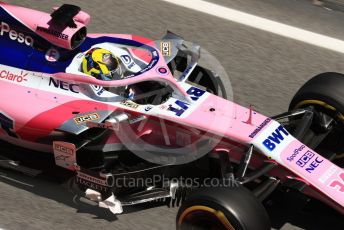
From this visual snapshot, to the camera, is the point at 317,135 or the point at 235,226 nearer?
the point at 235,226

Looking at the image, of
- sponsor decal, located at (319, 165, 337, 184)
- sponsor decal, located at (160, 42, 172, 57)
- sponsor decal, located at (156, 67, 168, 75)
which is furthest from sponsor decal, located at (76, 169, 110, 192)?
sponsor decal, located at (319, 165, 337, 184)

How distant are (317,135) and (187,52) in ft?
5.07

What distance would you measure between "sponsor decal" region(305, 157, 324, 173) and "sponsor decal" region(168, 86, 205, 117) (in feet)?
4.01

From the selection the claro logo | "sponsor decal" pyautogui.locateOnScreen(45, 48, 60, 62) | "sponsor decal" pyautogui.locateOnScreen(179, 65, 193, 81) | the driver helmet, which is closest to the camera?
the driver helmet

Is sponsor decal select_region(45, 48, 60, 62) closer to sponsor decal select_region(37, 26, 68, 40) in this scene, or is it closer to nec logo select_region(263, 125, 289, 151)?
sponsor decal select_region(37, 26, 68, 40)

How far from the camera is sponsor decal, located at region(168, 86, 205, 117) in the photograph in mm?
6418

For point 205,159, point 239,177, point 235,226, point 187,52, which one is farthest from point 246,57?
point 235,226

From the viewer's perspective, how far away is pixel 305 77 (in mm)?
8516

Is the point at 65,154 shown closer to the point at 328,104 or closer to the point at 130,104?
the point at 130,104

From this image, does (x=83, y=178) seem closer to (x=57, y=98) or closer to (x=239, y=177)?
(x=57, y=98)

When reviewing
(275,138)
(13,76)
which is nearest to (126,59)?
(13,76)

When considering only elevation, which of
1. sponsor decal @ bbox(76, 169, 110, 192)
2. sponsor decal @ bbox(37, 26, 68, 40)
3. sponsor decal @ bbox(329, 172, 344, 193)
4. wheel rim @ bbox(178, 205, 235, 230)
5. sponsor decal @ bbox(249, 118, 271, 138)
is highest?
sponsor decal @ bbox(37, 26, 68, 40)

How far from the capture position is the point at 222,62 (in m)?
8.60

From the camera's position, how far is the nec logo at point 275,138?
623cm
